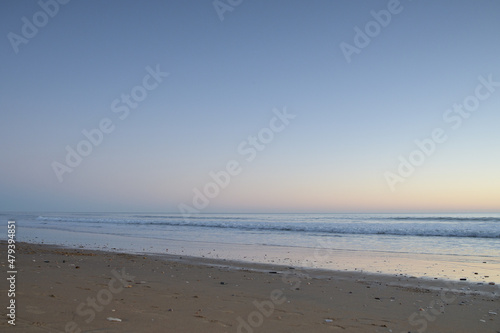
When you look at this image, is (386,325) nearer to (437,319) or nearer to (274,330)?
(437,319)

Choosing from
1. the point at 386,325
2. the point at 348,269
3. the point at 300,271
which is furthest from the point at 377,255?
the point at 386,325

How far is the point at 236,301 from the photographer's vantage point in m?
6.52

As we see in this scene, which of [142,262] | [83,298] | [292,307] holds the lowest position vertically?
[292,307]

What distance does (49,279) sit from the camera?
7719 mm

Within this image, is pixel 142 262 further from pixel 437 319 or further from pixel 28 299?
pixel 437 319

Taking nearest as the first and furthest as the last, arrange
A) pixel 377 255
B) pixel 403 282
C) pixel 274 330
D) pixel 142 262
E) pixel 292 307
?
1. pixel 274 330
2. pixel 292 307
3. pixel 403 282
4. pixel 142 262
5. pixel 377 255

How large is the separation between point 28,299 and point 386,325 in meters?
5.37

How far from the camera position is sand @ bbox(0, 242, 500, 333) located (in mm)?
4930

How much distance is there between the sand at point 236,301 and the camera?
493 cm

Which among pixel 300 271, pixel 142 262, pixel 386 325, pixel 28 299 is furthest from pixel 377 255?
pixel 28 299

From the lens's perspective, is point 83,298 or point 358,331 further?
point 83,298

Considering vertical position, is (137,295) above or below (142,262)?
below

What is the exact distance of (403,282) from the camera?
29.7ft

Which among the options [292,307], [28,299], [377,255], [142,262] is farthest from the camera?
[377,255]
